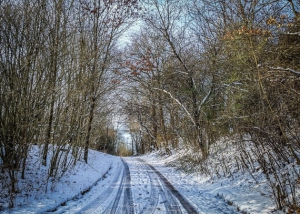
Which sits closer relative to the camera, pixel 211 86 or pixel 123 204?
pixel 123 204

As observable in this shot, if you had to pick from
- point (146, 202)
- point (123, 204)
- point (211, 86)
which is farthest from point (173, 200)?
point (211, 86)

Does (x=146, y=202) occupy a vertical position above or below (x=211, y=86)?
below

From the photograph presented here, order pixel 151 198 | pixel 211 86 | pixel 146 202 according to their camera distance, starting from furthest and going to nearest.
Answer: pixel 211 86, pixel 151 198, pixel 146 202

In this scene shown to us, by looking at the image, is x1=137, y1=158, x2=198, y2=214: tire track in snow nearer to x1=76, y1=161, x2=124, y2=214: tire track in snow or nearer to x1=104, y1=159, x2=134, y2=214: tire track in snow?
x1=104, y1=159, x2=134, y2=214: tire track in snow

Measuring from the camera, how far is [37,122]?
5.86 m

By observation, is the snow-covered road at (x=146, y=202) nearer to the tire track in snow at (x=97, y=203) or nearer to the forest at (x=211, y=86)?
the tire track in snow at (x=97, y=203)

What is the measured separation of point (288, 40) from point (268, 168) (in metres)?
3.23

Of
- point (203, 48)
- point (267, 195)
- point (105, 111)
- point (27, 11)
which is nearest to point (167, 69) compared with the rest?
point (203, 48)

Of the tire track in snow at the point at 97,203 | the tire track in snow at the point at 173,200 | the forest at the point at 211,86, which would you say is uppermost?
the forest at the point at 211,86

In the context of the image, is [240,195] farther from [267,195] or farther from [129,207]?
[129,207]

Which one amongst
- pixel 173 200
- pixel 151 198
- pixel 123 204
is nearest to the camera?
pixel 123 204

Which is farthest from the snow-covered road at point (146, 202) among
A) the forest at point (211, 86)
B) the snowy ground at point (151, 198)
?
the forest at point (211, 86)

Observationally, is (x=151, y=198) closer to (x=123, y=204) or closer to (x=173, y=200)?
(x=173, y=200)

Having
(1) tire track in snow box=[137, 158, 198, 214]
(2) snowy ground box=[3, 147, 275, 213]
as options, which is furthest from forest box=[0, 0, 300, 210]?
(1) tire track in snow box=[137, 158, 198, 214]
